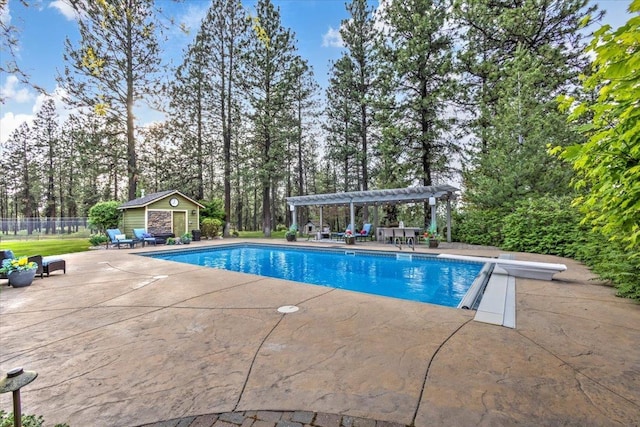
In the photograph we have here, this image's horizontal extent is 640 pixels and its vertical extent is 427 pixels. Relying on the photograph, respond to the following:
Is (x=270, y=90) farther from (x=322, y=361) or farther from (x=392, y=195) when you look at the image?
(x=322, y=361)

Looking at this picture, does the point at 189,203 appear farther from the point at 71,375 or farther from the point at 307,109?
the point at 71,375

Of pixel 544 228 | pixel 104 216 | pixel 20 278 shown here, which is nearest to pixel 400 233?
pixel 544 228

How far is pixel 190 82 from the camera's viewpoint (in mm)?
20062

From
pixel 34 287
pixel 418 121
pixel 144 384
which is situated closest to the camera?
pixel 144 384

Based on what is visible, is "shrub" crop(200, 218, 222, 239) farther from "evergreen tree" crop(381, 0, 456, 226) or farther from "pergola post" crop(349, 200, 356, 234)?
"evergreen tree" crop(381, 0, 456, 226)

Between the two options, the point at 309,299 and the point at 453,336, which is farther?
the point at 309,299

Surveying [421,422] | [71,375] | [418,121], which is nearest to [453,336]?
[421,422]

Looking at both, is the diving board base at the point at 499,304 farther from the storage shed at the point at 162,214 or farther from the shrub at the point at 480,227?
the storage shed at the point at 162,214

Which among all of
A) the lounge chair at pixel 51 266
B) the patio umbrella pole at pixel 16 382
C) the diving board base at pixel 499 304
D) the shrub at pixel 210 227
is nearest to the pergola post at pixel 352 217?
the diving board base at pixel 499 304

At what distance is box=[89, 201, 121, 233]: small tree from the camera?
1617 centimetres

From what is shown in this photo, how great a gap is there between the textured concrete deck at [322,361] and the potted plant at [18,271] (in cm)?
161

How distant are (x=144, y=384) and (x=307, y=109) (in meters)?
24.1

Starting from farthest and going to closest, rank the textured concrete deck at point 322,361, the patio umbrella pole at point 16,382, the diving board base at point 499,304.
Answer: the diving board base at point 499,304, the textured concrete deck at point 322,361, the patio umbrella pole at point 16,382

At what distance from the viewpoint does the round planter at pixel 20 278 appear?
571 cm
